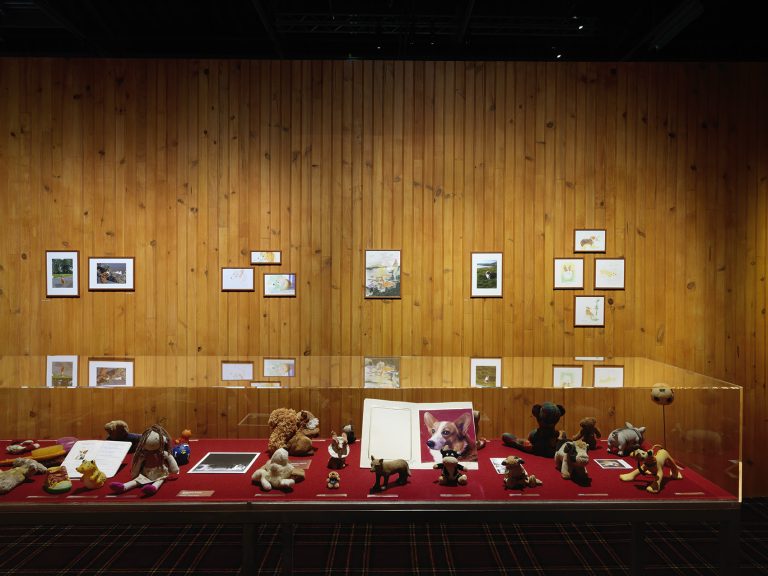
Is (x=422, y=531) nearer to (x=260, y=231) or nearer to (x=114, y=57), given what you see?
(x=260, y=231)

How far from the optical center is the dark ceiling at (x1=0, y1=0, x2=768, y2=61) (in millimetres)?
4398

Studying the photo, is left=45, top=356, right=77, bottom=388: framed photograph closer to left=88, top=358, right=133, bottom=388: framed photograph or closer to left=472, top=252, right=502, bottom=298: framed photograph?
left=88, top=358, right=133, bottom=388: framed photograph

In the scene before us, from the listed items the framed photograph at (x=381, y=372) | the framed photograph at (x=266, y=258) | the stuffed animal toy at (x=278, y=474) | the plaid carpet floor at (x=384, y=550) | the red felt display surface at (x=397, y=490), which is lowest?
the plaid carpet floor at (x=384, y=550)

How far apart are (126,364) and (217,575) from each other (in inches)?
60.1

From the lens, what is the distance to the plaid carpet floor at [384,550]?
3209 millimetres

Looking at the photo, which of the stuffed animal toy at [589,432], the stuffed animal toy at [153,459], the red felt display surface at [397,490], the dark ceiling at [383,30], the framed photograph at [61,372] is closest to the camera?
the red felt display surface at [397,490]

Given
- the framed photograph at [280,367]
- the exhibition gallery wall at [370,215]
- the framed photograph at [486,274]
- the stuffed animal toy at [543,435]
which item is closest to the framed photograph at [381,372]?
the framed photograph at [280,367]

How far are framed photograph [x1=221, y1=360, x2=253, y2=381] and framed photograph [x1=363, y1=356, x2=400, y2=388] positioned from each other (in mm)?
609

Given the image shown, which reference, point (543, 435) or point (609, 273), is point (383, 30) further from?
point (543, 435)

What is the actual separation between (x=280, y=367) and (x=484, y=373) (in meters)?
1.10

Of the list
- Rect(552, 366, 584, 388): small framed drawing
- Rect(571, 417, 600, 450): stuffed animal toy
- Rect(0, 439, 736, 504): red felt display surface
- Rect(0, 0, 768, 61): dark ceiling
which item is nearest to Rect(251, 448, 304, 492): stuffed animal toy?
Rect(0, 439, 736, 504): red felt display surface

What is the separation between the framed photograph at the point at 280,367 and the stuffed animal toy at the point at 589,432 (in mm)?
1523

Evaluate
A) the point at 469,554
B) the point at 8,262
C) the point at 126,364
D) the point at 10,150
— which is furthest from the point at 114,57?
the point at 469,554

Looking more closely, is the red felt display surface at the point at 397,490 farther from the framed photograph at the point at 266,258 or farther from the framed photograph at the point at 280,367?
the framed photograph at the point at 266,258
